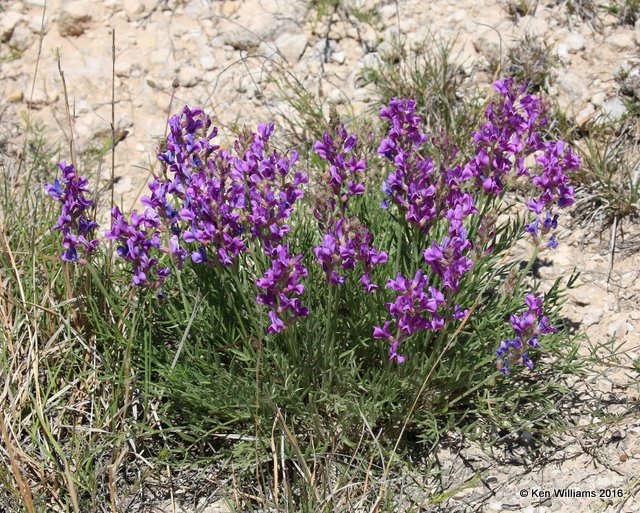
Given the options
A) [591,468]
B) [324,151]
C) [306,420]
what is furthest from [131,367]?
[591,468]

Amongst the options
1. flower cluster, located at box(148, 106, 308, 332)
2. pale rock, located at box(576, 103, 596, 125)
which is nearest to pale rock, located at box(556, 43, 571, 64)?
pale rock, located at box(576, 103, 596, 125)

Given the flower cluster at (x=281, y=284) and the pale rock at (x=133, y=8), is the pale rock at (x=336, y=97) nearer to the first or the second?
the pale rock at (x=133, y=8)

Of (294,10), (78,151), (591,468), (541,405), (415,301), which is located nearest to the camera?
(415,301)

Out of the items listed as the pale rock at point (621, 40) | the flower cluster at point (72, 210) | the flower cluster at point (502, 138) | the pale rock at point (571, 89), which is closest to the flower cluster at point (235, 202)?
the flower cluster at point (72, 210)

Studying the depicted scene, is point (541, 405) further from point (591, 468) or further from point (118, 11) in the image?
point (118, 11)

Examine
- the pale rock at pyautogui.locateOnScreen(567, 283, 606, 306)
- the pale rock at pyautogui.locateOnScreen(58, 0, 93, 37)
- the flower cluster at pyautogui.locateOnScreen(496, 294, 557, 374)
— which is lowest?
the pale rock at pyautogui.locateOnScreen(567, 283, 606, 306)

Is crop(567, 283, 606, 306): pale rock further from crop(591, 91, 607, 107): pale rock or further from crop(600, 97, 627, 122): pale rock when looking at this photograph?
crop(591, 91, 607, 107): pale rock

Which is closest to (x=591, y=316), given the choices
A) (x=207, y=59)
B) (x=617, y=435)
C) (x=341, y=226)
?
(x=617, y=435)
